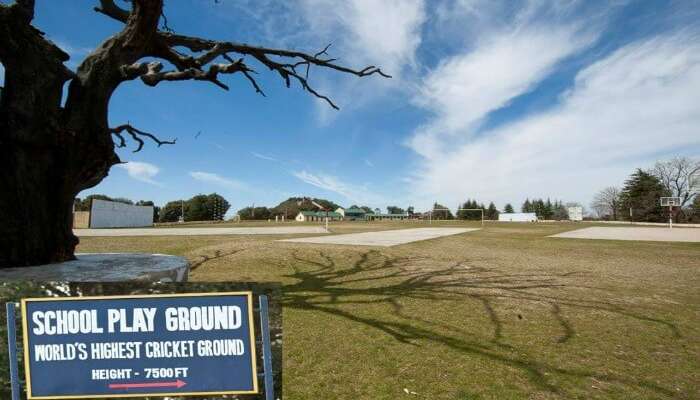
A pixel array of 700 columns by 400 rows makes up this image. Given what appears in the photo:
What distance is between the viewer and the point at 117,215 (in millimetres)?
36094

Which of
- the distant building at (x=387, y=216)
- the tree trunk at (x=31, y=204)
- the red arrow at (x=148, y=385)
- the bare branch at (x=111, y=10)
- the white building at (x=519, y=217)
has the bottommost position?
the white building at (x=519, y=217)

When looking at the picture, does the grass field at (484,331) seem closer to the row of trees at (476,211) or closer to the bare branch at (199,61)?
the bare branch at (199,61)

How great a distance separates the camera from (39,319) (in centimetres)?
196

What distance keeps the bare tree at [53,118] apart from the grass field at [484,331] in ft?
11.2

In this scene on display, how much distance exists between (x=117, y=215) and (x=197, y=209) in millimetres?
57904

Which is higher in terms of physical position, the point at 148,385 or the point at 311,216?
the point at 311,216

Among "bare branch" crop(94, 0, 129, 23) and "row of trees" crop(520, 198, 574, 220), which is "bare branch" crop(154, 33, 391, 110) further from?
"row of trees" crop(520, 198, 574, 220)

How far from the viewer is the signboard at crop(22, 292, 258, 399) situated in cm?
188

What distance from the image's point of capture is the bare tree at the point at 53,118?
4137 millimetres

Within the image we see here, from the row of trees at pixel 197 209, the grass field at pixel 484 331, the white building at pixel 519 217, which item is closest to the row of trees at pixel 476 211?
the white building at pixel 519 217

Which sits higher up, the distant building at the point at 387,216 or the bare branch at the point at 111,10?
the bare branch at the point at 111,10

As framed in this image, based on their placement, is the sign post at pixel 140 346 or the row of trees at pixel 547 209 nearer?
the sign post at pixel 140 346

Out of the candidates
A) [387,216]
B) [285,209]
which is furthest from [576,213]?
[285,209]

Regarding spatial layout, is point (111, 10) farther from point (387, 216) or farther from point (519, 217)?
point (387, 216)
